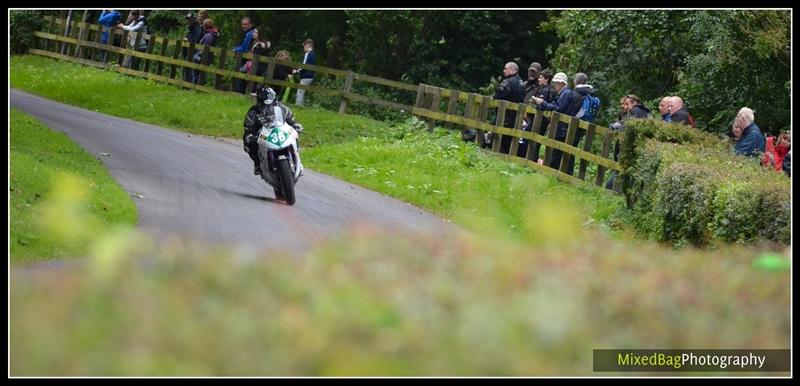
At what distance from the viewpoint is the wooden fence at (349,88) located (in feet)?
73.0

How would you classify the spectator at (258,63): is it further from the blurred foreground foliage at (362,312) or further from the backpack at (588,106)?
the blurred foreground foliage at (362,312)

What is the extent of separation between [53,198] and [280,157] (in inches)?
153

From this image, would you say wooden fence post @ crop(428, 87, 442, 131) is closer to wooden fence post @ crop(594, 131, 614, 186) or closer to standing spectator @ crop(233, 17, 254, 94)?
wooden fence post @ crop(594, 131, 614, 186)

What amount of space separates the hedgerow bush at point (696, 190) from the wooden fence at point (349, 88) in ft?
9.14

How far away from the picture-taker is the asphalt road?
46.2 feet

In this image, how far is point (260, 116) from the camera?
1741 centimetres

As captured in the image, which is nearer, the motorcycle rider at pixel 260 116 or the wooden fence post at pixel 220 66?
the motorcycle rider at pixel 260 116

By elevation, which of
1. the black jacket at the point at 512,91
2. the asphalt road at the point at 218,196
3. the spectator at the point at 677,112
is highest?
the spectator at the point at 677,112

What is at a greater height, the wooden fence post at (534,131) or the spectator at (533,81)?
the spectator at (533,81)

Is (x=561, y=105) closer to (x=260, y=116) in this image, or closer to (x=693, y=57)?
(x=693, y=57)

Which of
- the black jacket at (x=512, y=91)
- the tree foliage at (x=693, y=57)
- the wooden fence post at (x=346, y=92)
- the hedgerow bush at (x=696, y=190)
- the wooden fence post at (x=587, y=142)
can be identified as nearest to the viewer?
the hedgerow bush at (x=696, y=190)

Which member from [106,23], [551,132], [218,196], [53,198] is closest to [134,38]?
[106,23]

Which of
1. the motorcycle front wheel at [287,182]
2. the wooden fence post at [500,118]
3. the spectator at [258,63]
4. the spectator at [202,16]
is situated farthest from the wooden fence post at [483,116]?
the spectator at [202,16]

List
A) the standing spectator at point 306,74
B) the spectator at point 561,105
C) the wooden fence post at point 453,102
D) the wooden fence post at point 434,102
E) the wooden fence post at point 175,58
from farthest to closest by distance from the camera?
the wooden fence post at point 175,58 → the standing spectator at point 306,74 → the wooden fence post at point 434,102 → the wooden fence post at point 453,102 → the spectator at point 561,105
